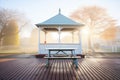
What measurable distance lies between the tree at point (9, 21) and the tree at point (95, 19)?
12.9m

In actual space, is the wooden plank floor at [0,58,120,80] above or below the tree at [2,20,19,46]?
below

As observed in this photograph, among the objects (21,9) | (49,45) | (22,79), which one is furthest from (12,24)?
(22,79)

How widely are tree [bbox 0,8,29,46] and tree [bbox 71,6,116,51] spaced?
42.2 ft

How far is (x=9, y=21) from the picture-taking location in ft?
83.6

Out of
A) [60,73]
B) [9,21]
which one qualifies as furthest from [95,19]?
[60,73]

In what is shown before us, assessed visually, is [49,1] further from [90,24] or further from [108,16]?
[108,16]

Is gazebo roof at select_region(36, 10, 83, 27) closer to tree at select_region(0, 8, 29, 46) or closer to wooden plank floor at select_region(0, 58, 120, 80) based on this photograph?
wooden plank floor at select_region(0, 58, 120, 80)

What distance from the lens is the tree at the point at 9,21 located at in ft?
80.6

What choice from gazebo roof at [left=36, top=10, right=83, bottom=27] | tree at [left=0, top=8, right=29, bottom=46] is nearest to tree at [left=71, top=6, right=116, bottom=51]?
gazebo roof at [left=36, top=10, right=83, bottom=27]

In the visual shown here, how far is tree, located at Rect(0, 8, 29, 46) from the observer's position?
80.6ft

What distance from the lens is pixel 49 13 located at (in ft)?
51.9

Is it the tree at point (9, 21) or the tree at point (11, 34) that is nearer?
the tree at point (9, 21)

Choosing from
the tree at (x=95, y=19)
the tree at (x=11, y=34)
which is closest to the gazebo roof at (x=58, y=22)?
the tree at (x=95, y=19)

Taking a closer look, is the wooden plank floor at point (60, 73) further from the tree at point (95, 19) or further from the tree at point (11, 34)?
the tree at point (11, 34)
